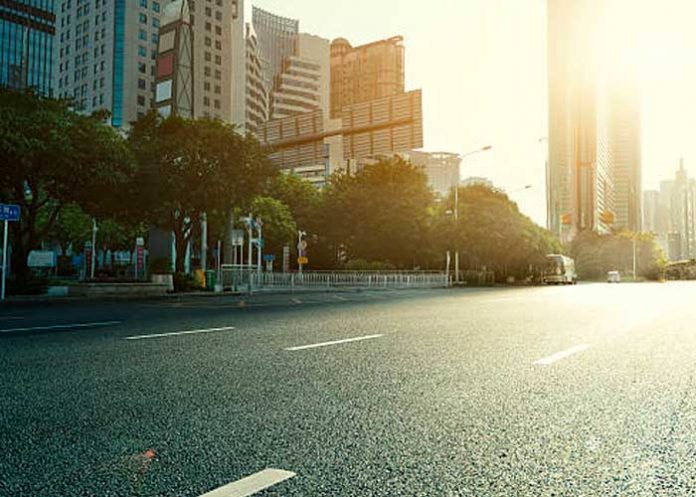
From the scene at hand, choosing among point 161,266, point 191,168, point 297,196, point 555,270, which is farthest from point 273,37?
point 191,168

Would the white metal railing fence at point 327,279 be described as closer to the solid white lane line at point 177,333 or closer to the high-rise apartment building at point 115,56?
the solid white lane line at point 177,333

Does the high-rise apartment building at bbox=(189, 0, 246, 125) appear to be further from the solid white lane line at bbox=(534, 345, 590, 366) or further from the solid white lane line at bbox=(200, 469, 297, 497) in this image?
the solid white lane line at bbox=(200, 469, 297, 497)

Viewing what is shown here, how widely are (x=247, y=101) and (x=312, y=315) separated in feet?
371

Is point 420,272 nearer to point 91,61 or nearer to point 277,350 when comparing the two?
point 277,350

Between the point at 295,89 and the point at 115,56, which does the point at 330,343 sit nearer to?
the point at 115,56

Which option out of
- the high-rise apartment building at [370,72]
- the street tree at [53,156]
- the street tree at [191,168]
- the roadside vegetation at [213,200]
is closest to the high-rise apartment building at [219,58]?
the high-rise apartment building at [370,72]

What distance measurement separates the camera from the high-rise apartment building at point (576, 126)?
15762 cm

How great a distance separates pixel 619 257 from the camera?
10669cm

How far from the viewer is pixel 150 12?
344 ft

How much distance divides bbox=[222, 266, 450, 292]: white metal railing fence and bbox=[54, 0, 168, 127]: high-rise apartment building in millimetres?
67606

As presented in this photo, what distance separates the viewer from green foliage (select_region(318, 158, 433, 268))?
51906 mm

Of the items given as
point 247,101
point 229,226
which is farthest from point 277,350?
point 247,101

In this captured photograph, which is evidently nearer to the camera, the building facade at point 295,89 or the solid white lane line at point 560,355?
the solid white lane line at point 560,355

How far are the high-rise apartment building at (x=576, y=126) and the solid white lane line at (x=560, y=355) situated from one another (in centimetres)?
14796
